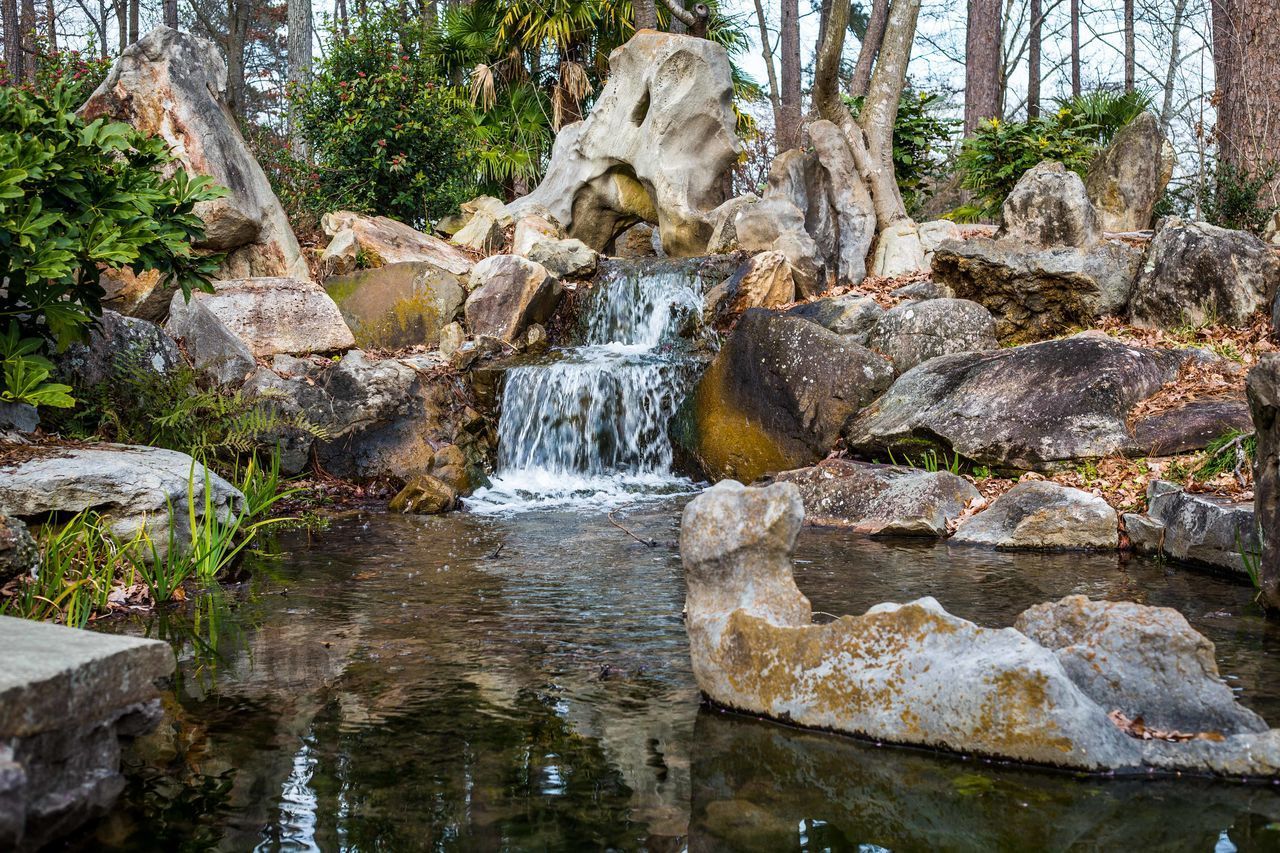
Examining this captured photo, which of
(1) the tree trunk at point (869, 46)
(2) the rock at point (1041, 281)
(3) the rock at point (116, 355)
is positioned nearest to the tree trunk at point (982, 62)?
(1) the tree trunk at point (869, 46)

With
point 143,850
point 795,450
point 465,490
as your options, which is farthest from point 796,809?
point 465,490

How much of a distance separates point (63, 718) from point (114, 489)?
3.42 m

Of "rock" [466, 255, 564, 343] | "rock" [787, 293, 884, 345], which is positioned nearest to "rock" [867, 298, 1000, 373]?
"rock" [787, 293, 884, 345]

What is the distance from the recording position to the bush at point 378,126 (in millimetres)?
13828

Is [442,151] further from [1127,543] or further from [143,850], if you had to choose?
[143,850]

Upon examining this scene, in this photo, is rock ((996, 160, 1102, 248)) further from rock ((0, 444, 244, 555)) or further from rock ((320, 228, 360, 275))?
rock ((0, 444, 244, 555))

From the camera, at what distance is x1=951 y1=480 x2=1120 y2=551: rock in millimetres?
6652

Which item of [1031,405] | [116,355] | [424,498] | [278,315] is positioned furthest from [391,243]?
[1031,405]

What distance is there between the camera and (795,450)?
906 centimetres

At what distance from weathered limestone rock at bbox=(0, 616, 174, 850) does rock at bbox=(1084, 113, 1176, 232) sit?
12.5 metres

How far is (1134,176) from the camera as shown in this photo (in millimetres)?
12555

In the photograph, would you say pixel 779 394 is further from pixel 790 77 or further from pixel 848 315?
pixel 790 77

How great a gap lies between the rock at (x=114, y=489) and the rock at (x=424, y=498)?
2881mm

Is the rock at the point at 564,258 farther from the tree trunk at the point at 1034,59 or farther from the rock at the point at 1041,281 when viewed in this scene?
the tree trunk at the point at 1034,59
